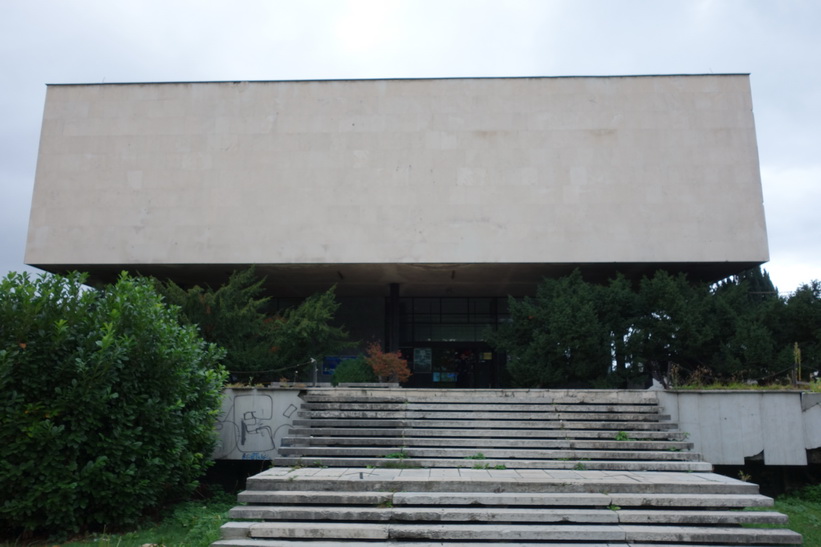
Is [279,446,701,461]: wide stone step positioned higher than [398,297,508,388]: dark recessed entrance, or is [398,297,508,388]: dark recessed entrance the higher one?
[398,297,508,388]: dark recessed entrance

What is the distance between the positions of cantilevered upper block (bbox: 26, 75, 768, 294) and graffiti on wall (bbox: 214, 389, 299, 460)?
6.76m

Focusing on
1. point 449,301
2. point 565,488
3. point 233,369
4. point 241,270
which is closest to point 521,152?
point 449,301

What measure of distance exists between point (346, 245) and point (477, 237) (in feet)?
12.8

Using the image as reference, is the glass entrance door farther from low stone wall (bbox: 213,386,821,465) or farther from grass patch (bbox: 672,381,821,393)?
low stone wall (bbox: 213,386,821,465)

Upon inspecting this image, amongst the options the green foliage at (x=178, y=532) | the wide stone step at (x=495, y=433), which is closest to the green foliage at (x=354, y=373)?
the wide stone step at (x=495, y=433)

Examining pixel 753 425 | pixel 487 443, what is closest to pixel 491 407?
pixel 487 443

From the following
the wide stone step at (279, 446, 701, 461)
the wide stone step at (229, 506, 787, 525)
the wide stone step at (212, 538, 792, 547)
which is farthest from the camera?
the wide stone step at (279, 446, 701, 461)

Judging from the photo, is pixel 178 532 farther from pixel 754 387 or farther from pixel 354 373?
pixel 754 387

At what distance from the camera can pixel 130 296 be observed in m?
9.42

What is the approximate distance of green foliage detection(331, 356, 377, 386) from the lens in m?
18.0

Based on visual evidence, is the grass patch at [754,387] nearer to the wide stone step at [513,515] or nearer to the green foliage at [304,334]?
the wide stone step at [513,515]

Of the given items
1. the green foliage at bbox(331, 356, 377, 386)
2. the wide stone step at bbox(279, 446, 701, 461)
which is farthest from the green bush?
the green foliage at bbox(331, 356, 377, 386)

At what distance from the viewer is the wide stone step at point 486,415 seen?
11680mm

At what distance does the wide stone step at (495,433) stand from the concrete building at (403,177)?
7834 millimetres
